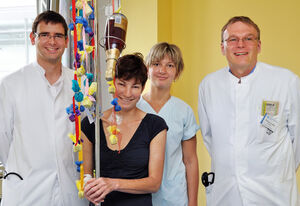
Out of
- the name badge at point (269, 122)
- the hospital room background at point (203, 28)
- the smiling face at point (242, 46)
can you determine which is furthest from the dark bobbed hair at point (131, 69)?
the hospital room background at point (203, 28)

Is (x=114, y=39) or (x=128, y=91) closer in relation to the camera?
(x=114, y=39)

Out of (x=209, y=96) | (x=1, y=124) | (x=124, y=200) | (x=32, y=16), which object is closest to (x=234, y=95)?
(x=209, y=96)

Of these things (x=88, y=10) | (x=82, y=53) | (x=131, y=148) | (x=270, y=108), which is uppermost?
(x=88, y=10)

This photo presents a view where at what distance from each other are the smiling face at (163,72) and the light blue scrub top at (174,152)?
4.2 inches

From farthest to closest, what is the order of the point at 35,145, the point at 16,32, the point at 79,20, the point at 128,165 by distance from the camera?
the point at 16,32 → the point at 35,145 → the point at 128,165 → the point at 79,20

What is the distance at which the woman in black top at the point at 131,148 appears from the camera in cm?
130

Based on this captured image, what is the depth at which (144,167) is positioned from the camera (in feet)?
4.35

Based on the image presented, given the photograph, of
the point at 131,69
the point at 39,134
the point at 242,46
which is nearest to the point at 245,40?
the point at 242,46

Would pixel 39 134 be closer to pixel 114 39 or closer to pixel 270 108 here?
pixel 114 39

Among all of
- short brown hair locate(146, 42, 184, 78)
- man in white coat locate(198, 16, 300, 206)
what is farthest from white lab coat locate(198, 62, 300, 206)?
short brown hair locate(146, 42, 184, 78)

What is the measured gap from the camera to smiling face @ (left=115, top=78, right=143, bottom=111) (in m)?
1.34

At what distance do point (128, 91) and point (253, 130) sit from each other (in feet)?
2.16

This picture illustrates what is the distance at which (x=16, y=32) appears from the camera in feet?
8.47

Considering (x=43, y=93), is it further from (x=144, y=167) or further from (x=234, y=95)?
(x=234, y=95)
